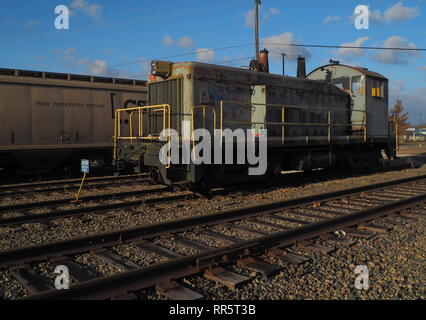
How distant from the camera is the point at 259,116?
35.7 feet

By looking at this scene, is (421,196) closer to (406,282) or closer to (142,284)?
(406,282)

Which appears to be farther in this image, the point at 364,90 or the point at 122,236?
the point at 364,90

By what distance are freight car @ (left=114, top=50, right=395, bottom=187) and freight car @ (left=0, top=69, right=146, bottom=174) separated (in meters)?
3.34

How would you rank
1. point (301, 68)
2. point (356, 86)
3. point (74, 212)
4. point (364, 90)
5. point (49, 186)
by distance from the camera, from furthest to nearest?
1. point (301, 68)
2. point (356, 86)
3. point (364, 90)
4. point (49, 186)
5. point (74, 212)

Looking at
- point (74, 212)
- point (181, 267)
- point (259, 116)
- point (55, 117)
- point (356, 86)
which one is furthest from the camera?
point (356, 86)

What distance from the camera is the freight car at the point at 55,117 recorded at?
1301cm
